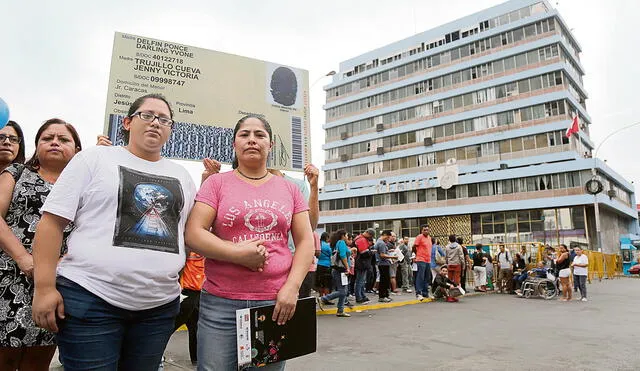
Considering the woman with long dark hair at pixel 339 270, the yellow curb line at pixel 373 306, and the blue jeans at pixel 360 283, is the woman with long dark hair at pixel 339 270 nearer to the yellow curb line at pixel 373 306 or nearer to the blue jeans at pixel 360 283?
the yellow curb line at pixel 373 306

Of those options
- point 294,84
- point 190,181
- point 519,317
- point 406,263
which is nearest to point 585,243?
point 406,263

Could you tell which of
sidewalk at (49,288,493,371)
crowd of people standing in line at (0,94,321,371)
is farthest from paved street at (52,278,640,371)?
crowd of people standing in line at (0,94,321,371)

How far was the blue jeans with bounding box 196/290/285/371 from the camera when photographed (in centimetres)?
188

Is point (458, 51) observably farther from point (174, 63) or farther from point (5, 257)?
point (5, 257)

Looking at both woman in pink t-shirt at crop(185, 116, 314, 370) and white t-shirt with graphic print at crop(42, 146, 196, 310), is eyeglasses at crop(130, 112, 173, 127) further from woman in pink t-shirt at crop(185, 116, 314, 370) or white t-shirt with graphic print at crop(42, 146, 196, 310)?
woman in pink t-shirt at crop(185, 116, 314, 370)

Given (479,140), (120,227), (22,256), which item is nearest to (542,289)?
(120,227)

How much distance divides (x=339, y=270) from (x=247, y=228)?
22.8 ft

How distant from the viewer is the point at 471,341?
582 cm

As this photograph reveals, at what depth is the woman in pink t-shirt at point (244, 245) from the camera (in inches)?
73.6

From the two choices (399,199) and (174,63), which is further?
(399,199)

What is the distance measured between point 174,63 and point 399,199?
136 ft

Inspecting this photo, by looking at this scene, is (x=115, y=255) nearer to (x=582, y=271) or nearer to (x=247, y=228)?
(x=247, y=228)

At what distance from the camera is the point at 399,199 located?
4472 cm

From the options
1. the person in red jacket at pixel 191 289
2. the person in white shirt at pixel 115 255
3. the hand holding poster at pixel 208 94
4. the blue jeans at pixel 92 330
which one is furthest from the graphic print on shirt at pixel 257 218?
the hand holding poster at pixel 208 94
